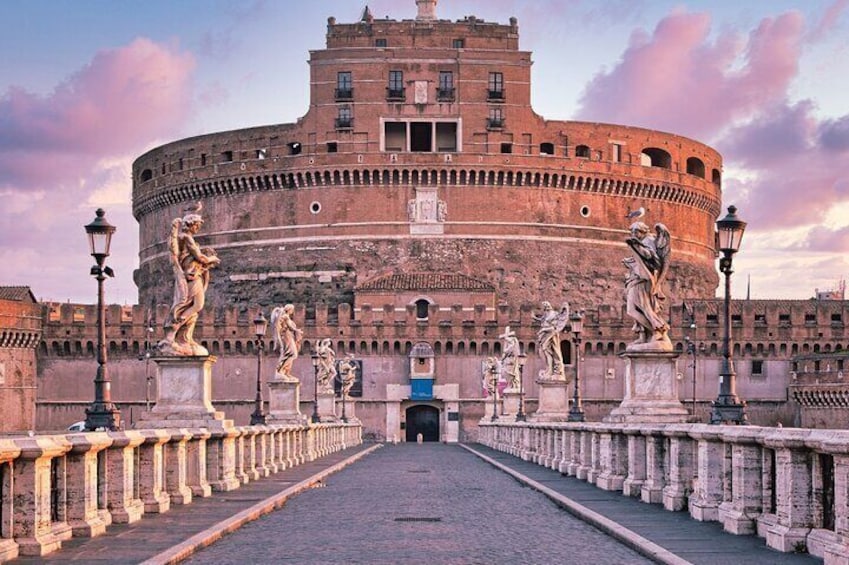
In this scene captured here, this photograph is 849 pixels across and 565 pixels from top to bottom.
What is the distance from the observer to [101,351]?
19.8m

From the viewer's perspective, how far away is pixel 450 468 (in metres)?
29.6

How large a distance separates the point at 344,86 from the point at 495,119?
957 cm

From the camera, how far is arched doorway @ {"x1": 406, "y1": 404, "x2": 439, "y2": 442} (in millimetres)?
78250

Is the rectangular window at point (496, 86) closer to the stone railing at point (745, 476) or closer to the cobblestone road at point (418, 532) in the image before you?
the cobblestone road at point (418, 532)

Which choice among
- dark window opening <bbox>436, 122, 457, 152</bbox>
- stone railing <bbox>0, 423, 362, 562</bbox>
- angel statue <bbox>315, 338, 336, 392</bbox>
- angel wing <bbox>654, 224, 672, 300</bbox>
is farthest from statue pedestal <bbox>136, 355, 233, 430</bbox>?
dark window opening <bbox>436, 122, 457, 152</bbox>

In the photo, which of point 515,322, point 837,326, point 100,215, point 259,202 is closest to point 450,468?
point 100,215

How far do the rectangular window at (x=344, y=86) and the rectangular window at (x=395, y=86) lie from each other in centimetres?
230

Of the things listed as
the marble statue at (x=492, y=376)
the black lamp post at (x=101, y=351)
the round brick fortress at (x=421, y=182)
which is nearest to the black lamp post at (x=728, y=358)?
the black lamp post at (x=101, y=351)

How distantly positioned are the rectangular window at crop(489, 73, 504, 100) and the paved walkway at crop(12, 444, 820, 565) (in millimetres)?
68325

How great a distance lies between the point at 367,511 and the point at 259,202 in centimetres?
7347

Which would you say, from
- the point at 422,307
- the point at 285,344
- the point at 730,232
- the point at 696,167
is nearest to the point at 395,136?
the point at 422,307

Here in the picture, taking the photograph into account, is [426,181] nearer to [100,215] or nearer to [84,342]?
[84,342]

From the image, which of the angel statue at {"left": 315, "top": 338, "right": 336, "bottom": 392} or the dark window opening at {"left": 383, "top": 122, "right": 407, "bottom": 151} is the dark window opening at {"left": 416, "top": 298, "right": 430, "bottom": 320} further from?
the angel statue at {"left": 315, "top": 338, "right": 336, "bottom": 392}

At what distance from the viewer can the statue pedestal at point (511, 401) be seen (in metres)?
52.5
